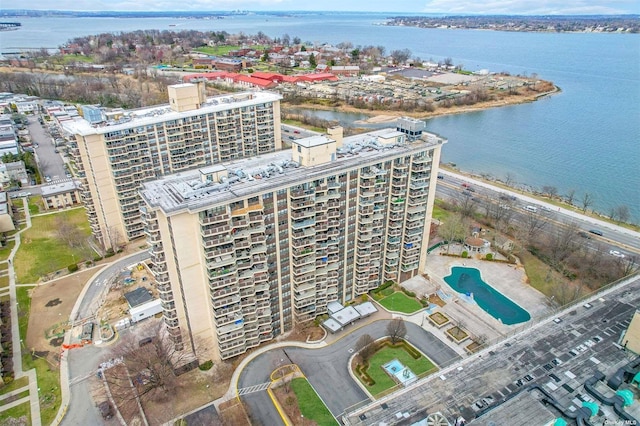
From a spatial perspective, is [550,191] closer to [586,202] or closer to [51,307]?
[586,202]

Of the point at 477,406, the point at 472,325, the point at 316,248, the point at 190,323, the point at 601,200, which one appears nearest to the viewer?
the point at 477,406

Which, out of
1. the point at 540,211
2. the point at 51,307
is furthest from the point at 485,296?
the point at 51,307

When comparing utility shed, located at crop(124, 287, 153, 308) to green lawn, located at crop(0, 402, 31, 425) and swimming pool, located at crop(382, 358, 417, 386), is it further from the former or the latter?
swimming pool, located at crop(382, 358, 417, 386)

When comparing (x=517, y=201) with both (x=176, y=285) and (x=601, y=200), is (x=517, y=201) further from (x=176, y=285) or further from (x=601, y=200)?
(x=176, y=285)

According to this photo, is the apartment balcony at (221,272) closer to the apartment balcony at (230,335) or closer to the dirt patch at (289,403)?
the apartment balcony at (230,335)

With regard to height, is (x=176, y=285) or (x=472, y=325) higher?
(x=176, y=285)

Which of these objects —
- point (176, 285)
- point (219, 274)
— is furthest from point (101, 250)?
point (219, 274)

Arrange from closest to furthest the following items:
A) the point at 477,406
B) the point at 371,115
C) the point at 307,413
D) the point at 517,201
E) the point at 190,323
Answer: the point at 477,406
the point at 307,413
the point at 190,323
the point at 517,201
the point at 371,115
